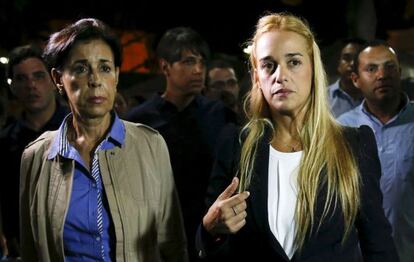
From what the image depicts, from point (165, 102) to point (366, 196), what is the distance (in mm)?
2744

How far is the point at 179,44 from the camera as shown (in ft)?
20.0

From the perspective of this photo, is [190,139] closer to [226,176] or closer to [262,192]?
[226,176]

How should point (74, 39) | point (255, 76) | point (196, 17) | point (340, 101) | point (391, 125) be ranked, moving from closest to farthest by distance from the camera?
point (255, 76) < point (74, 39) < point (391, 125) < point (340, 101) < point (196, 17)

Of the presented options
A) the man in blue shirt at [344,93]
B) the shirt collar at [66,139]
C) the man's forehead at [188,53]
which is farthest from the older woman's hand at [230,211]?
the man in blue shirt at [344,93]

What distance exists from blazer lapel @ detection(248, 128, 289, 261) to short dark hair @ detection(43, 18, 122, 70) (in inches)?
37.4

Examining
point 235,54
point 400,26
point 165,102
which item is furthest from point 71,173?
point 235,54

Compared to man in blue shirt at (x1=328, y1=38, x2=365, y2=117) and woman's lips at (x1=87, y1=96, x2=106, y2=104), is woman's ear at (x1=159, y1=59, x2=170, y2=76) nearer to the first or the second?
man in blue shirt at (x1=328, y1=38, x2=365, y2=117)

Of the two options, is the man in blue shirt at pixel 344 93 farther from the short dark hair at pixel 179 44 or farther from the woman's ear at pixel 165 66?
the woman's ear at pixel 165 66

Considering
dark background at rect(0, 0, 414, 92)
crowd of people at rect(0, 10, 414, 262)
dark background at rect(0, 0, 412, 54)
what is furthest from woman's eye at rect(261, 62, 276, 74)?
dark background at rect(0, 0, 412, 54)

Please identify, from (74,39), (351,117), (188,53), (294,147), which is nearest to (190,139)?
(188,53)

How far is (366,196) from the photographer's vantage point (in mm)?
3453

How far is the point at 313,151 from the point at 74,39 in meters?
1.28

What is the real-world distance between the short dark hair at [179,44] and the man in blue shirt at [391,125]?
46.0 inches

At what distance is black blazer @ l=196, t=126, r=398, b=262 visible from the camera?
3383 mm
